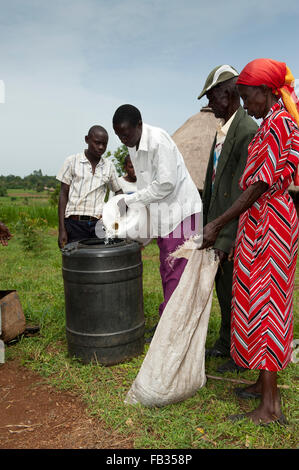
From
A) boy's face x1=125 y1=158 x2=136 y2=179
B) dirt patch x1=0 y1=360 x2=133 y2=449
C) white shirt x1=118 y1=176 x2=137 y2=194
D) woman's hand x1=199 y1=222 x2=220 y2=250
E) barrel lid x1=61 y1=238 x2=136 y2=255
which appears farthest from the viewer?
boy's face x1=125 y1=158 x2=136 y2=179

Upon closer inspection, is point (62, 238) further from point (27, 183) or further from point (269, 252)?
point (27, 183)

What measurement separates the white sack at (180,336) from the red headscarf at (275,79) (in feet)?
2.42

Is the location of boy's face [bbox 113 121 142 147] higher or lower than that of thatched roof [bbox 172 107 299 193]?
lower

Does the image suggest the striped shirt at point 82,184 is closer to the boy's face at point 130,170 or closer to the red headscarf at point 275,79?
the boy's face at point 130,170

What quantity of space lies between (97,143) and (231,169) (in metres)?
1.74

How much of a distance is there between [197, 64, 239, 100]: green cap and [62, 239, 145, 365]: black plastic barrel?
1247 millimetres

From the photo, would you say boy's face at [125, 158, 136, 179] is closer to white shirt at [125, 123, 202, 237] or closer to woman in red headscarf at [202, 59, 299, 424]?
white shirt at [125, 123, 202, 237]

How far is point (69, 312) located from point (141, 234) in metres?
0.83

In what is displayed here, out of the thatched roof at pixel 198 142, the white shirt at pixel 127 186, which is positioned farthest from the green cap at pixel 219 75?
the thatched roof at pixel 198 142

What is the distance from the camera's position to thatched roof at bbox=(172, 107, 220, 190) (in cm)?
984

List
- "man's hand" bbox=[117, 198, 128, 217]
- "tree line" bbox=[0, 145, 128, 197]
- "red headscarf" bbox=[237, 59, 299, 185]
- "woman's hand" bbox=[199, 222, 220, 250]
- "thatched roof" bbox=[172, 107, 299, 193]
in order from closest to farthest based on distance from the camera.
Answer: "red headscarf" bbox=[237, 59, 299, 185], "woman's hand" bbox=[199, 222, 220, 250], "man's hand" bbox=[117, 198, 128, 217], "thatched roof" bbox=[172, 107, 299, 193], "tree line" bbox=[0, 145, 128, 197]

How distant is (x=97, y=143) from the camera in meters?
4.18

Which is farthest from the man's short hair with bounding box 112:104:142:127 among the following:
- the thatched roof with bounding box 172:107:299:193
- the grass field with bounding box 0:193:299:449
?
the thatched roof with bounding box 172:107:299:193
